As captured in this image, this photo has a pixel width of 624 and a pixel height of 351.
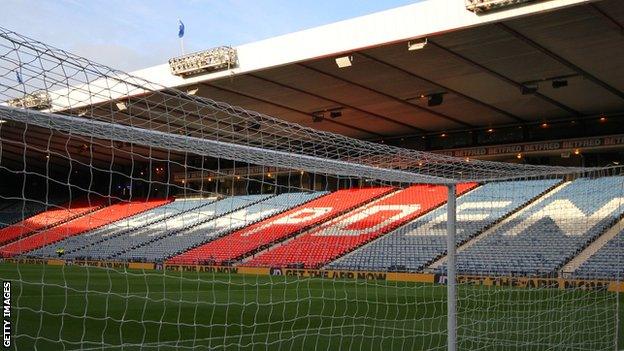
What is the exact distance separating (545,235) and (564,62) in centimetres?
462

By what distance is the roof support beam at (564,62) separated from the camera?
13602 millimetres

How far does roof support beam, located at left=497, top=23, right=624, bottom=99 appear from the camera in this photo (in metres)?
13.6

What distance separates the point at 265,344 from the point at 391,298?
6.19 m

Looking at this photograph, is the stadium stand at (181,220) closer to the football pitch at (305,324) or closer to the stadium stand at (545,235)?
the football pitch at (305,324)

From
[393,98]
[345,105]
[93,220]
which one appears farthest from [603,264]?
[93,220]

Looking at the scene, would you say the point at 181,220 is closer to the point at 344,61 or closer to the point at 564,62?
the point at 344,61

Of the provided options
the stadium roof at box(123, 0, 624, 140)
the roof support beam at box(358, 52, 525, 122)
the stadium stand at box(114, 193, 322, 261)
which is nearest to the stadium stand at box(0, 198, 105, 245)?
the stadium stand at box(114, 193, 322, 261)

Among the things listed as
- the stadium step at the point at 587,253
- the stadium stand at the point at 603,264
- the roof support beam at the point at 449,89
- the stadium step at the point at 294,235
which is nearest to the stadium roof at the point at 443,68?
the roof support beam at the point at 449,89

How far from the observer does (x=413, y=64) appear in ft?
53.0

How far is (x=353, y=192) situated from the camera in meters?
25.6

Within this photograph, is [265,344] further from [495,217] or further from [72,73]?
[495,217]

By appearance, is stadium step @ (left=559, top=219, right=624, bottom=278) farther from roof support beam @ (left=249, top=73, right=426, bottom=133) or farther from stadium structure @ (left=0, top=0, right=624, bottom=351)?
roof support beam @ (left=249, top=73, right=426, bottom=133)

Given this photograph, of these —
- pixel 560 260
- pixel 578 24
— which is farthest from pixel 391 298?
pixel 578 24

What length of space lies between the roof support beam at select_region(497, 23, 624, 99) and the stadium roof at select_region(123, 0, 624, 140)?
0.12 ft
